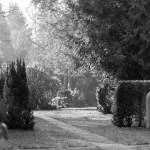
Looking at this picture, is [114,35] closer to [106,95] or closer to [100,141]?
[106,95]

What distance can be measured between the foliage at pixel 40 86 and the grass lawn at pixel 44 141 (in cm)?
1571

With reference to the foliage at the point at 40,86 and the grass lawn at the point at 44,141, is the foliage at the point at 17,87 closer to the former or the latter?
the grass lawn at the point at 44,141

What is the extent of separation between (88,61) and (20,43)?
158ft

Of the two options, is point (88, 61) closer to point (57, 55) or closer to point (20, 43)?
point (57, 55)

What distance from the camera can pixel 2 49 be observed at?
71.5 m

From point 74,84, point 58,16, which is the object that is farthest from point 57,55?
point 74,84

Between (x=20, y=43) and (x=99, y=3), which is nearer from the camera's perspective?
(x=99, y=3)

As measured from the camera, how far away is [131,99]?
50.2 feet

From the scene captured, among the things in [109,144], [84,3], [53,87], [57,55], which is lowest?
[109,144]

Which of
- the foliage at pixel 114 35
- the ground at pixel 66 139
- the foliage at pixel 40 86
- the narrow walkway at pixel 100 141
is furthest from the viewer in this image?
the foliage at pixel 40 86

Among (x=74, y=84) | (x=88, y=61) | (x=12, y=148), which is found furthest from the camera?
(x=74, y=84)

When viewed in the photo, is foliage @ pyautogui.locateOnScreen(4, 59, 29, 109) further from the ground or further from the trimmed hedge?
the trimmed hedge

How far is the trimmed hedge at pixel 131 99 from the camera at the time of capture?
50.2ft

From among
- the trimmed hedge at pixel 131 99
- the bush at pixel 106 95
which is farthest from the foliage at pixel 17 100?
the bush at pixel 106 95
